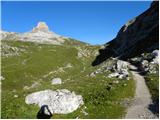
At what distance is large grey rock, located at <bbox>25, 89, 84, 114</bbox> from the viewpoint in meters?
45.4

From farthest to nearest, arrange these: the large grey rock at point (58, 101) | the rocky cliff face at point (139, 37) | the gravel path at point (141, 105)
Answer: the rocky cliff face at point (139, 37), the large grey rock at point (58, 101), the gravel path at point (141, 105)

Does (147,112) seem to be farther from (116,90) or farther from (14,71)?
(14,71)

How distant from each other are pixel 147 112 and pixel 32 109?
17332 millimetres

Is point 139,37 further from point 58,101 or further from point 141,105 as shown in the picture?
point 58,101

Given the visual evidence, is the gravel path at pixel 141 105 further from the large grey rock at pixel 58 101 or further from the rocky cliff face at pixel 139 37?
the rocky cliff face at pixel 139 37

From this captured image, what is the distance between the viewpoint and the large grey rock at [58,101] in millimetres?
45438

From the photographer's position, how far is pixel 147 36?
129 meters

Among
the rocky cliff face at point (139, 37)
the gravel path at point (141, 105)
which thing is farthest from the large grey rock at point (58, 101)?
the rocky cliff face at point (139, 37)

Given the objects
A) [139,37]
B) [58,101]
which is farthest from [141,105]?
[139,37]

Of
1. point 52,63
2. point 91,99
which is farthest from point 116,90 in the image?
point 52,63

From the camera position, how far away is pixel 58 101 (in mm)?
46312

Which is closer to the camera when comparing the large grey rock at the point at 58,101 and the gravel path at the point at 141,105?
the gravel path at the point at 141,105

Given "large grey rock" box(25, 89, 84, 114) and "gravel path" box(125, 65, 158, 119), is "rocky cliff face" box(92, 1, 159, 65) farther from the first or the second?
"large grey rock" box(25, 89, 84, 114)

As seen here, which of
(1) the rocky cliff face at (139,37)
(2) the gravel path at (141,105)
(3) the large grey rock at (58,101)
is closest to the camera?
(2) the gravel path at (141,105)
